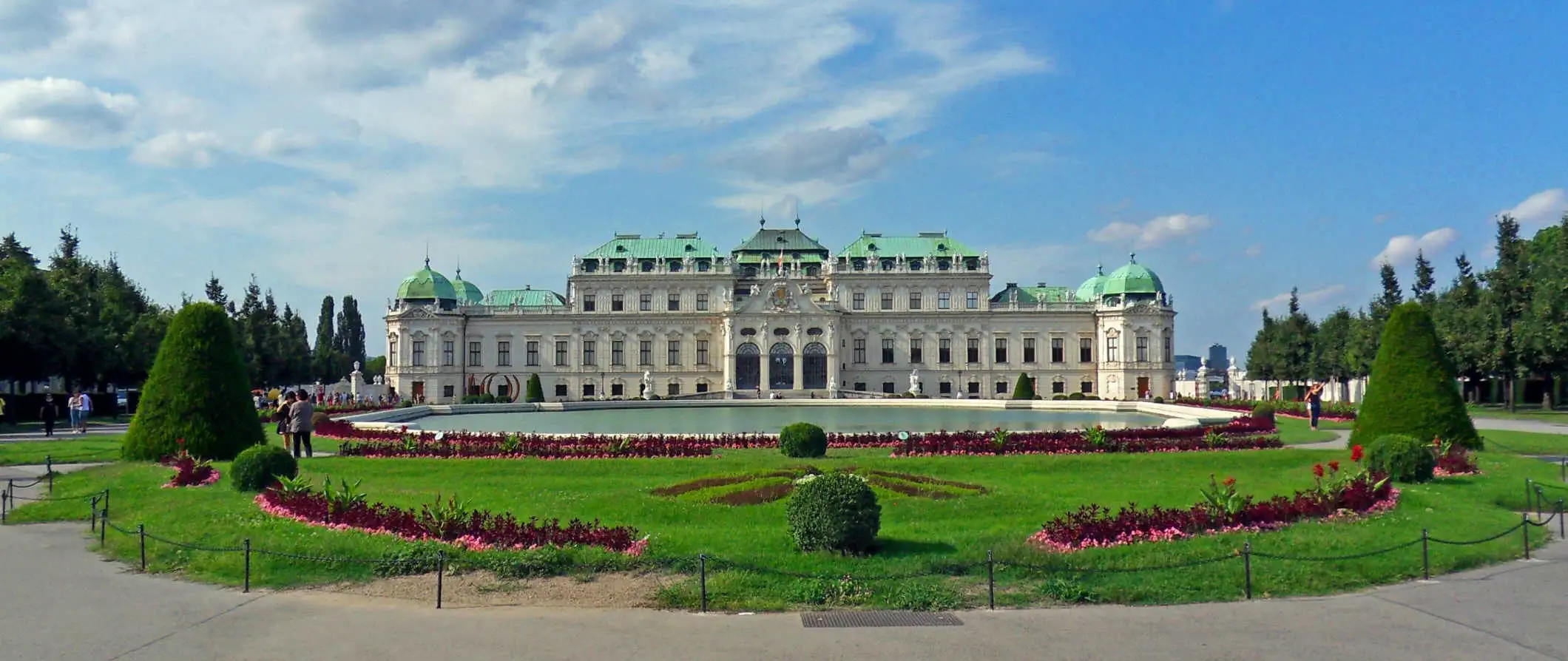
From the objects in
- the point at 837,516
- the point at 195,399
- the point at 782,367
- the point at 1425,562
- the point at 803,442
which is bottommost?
the point at 1425,562

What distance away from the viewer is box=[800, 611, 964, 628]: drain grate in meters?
10.2

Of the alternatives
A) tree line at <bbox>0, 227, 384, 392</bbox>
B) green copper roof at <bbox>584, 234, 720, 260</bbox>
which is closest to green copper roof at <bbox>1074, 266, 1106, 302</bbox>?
green copper roof at <bbox>584, 234, 720, 260</bbox>

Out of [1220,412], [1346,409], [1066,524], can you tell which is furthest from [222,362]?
[1346,409]

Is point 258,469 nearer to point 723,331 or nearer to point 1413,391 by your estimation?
point 1413,391

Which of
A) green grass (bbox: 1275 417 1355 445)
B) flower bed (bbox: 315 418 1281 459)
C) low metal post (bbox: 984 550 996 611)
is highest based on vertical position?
flower bed (bbox: 315 418 1281 459)

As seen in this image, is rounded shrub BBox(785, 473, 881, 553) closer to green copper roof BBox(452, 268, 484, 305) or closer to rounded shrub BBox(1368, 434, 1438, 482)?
rounded shrub BBox(1368, 434, 1438, 482)

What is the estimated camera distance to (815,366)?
78.6 m

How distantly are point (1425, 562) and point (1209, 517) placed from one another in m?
2.43

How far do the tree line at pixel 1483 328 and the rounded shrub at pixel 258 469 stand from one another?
42190mm

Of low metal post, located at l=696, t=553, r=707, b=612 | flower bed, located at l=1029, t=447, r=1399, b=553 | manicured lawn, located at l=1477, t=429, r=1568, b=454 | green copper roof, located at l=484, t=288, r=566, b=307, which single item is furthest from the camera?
green copper roof, located at l=484, t=288, r=566, b=307

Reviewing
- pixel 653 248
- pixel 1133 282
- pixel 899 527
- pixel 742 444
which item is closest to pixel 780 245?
pixel 653 248

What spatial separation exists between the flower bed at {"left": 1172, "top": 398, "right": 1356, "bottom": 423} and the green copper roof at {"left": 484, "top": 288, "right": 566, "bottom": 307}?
161 ft

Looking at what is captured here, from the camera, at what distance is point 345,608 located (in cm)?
1077

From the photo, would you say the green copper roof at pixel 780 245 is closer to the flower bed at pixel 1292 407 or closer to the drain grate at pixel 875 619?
the flower bed at pixel 1292 407
